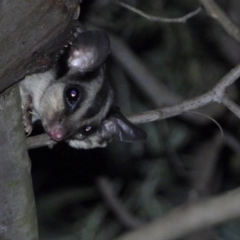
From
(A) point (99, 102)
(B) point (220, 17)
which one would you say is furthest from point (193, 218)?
(B) point (220, 17)

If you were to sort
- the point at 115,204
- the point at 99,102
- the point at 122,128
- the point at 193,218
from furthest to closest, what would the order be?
the point at 115,204
the point at 122,128
the point at 99,102
the point at 193,218

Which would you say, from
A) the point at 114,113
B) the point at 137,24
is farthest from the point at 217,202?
the point at 137,24

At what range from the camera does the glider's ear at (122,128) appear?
3.10 m

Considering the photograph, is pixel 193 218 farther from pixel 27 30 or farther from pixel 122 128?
pixel 122 128

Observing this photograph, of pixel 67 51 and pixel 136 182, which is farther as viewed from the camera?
pixel 136 182

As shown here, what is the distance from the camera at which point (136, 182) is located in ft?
18.5

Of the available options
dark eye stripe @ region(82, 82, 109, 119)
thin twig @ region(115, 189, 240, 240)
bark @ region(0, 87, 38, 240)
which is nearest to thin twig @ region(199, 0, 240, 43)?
dark eye stripe @ region(82, 82, 109, 119)

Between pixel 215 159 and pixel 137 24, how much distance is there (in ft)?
4.09

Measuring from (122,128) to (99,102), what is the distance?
0.19 meters

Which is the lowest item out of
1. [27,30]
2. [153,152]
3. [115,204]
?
[153,152]

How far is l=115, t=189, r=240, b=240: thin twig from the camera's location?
1.13 m

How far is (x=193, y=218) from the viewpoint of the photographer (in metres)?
1.16

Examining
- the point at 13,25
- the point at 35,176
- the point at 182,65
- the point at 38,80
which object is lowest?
the point at 35,176

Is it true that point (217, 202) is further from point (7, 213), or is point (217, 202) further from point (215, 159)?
point (215, 159)
